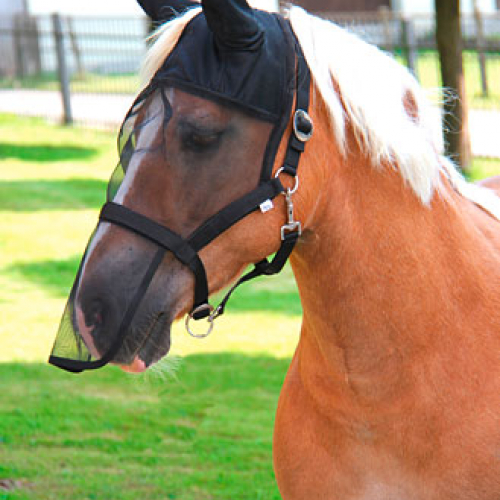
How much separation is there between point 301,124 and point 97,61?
14.7 meters

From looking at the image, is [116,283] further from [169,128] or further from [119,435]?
[119,435]

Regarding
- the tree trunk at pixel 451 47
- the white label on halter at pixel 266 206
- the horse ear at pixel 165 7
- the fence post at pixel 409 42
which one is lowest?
the fence post at pixel 409 42

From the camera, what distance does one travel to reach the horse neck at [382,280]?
2.25m

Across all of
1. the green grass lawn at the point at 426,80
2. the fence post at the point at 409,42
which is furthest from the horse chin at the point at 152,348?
the green grass lawn at the point at 426,80

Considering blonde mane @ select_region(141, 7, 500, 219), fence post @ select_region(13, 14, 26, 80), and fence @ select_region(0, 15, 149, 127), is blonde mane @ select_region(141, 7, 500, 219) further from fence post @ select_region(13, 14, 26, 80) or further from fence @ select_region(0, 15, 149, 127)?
fence post @ select_region(13, 14, 26, 80)

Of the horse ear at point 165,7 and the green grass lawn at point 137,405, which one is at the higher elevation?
the horse ear at point 165,7

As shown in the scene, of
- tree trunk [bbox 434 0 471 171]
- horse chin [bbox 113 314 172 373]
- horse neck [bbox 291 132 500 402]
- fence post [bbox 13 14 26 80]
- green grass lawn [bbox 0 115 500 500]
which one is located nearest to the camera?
horse chin [bbox 113 314 172 373]

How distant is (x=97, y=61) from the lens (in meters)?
16.1

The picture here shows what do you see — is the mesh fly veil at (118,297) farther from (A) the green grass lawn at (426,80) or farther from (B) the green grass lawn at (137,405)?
(A) the green grass lawn at (426,80)

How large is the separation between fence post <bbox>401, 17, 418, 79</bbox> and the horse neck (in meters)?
11.1

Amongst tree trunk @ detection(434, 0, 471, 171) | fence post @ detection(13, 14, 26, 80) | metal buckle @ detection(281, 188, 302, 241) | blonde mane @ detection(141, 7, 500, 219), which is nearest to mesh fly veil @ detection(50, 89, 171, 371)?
blonde mane @ detection(141, 7, 500, 219)

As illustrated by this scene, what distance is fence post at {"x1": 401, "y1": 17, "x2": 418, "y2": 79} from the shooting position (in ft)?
42.7

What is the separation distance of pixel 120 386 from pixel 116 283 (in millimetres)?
3747

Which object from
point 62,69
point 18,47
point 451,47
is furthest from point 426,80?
point 18,47
